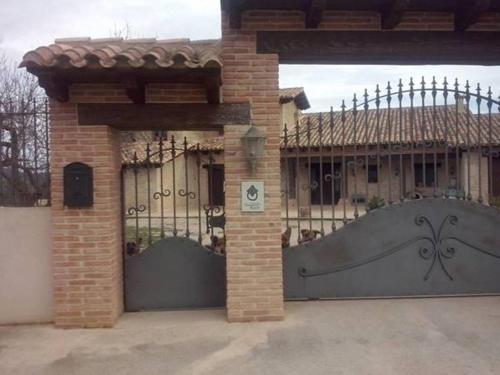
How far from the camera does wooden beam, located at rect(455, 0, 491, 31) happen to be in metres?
5.32

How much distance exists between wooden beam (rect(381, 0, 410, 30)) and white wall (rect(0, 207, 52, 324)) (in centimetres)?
436

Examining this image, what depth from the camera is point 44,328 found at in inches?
222

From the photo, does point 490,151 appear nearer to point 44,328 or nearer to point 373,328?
point 373,328

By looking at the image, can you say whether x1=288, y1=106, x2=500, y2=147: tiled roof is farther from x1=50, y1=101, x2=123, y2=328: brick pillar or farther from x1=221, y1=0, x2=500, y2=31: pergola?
x1=50, y1=101, x2=123, y2=328: brick pillar

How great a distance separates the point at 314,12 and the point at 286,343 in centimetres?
343

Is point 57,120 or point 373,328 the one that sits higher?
point 57,120

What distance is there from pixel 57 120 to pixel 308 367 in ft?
12.0

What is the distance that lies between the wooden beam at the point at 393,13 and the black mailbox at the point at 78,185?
364 centimetres

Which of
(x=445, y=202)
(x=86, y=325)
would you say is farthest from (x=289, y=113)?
(x=86, y=325)

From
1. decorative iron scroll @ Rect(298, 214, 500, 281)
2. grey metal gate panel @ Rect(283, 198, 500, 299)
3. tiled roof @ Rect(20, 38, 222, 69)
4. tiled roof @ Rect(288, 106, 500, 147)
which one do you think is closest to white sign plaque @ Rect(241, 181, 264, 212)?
grey metal gate panel @ Rect(283, 198, 500, 299)

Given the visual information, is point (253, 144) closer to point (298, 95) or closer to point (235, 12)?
point (235, 12)

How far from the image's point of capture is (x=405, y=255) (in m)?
6.48

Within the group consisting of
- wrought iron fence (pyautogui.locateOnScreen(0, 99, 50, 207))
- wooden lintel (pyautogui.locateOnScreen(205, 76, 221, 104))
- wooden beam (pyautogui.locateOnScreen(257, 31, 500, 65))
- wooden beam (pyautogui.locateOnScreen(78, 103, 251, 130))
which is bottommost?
wrought iron fence (pyautogui.locateOnScreen(0, 99, 50, 207))

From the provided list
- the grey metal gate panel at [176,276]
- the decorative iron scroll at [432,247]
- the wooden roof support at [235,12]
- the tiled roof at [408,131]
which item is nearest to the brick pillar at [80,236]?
the grey metal gate panel at [176,276]
